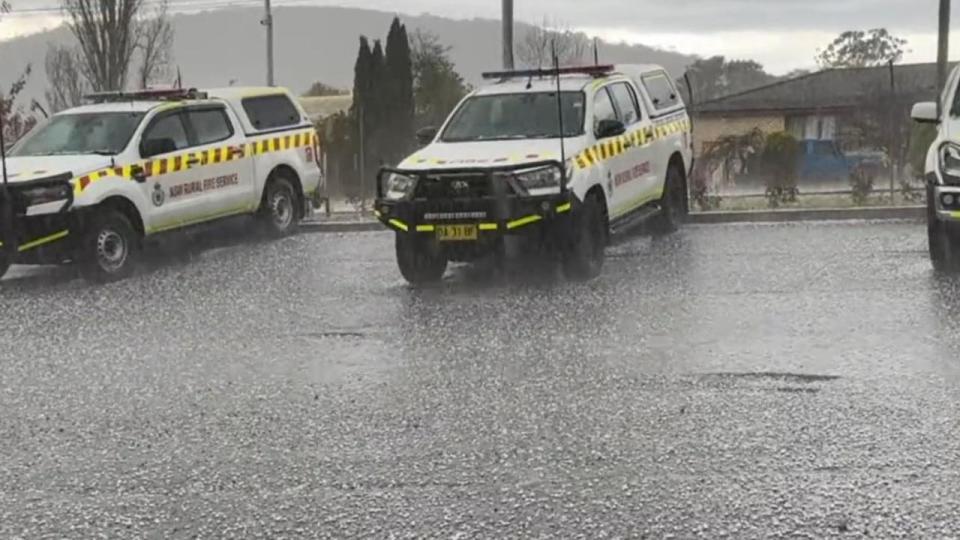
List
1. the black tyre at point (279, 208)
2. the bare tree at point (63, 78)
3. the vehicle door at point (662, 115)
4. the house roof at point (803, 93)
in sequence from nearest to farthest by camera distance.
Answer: the vehicle door at point (662, 115) < the black tyre at point (279, 208) < the bare tree at point (63, 78) < the house roof at point (803, 93)

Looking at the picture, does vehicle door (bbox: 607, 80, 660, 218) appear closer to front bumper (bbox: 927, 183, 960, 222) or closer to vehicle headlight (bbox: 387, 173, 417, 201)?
vehicle headlight (bbox: 387, 173, 417, 201)

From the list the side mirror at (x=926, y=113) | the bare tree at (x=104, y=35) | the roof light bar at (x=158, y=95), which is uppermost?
the bare tree at (x=104, y=35)

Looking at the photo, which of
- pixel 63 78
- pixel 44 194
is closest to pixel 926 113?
pixel 44 194

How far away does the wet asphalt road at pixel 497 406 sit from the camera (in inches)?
216

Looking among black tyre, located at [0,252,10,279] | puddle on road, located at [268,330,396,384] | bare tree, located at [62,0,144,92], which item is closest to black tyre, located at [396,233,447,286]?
puddle on road, located at [268,330,396,384]

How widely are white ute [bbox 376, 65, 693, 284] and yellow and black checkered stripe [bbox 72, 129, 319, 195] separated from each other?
2.69 m

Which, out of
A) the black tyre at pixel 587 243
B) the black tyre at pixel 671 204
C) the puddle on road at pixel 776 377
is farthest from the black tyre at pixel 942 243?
the puddle on road at pixel 776 377

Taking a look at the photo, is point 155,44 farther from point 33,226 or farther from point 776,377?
point 776,377

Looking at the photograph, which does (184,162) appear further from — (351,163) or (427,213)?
(351,163)

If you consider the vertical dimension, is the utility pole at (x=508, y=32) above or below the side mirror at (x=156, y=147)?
above

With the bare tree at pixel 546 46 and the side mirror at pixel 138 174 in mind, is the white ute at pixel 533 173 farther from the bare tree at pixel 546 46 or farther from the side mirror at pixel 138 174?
the bare tree at pixel 546 46

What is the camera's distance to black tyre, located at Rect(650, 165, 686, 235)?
14.8 metres

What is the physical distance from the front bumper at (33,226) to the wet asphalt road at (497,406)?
55 cm

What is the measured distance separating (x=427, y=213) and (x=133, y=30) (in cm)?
2162
